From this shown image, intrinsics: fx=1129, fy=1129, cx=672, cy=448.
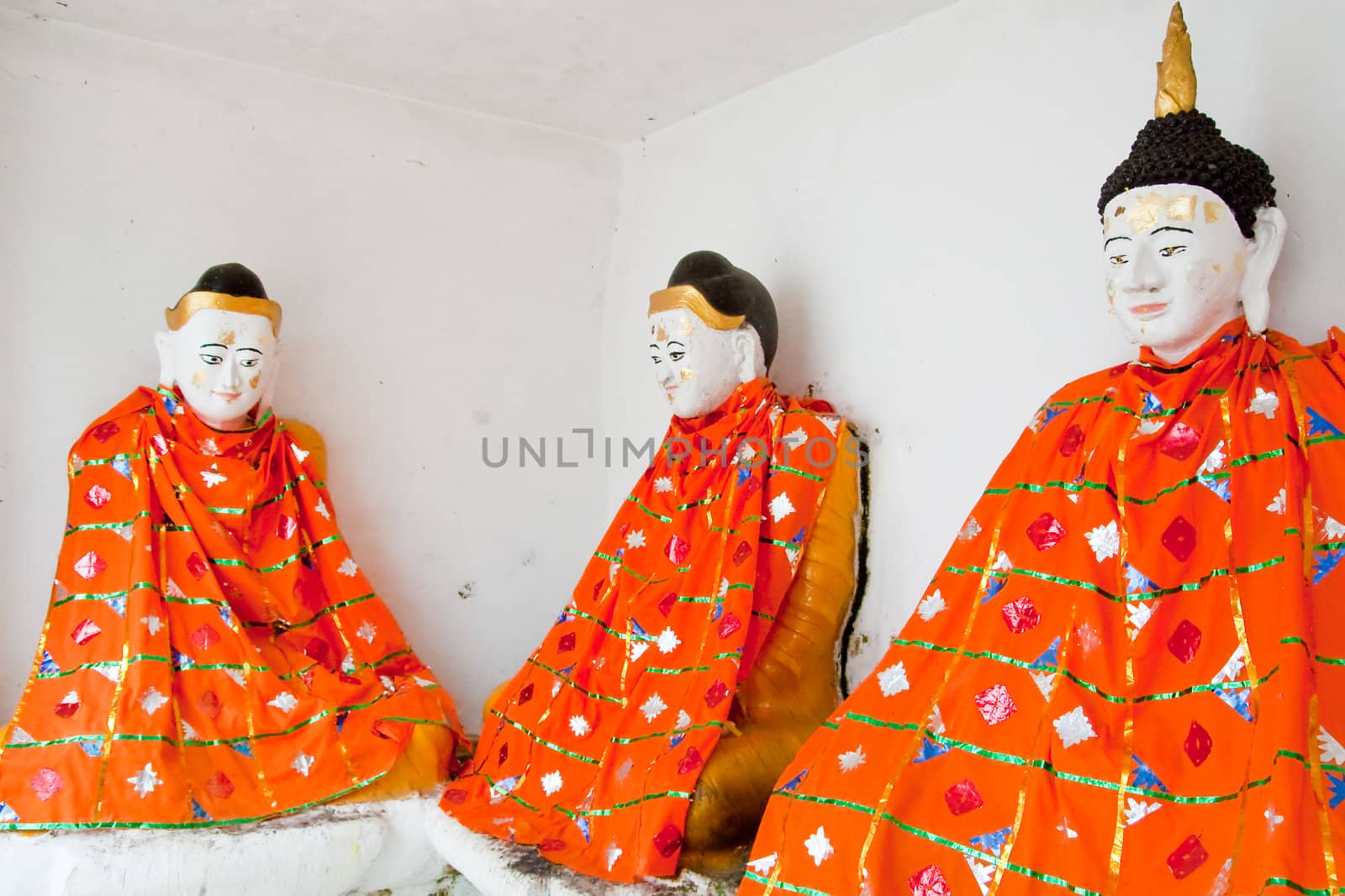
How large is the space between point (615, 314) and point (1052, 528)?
8.80 ft

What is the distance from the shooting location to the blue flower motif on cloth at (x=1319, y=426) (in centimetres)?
209

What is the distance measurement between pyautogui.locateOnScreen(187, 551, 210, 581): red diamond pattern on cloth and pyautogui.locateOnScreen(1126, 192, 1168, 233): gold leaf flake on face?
2640 mm

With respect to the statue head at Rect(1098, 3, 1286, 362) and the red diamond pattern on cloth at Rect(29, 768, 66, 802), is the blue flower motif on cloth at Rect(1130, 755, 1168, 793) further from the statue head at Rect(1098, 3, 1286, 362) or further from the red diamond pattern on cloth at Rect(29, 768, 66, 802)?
the red diamond pattern on cloth at Rect(29, 768, 66, 802)

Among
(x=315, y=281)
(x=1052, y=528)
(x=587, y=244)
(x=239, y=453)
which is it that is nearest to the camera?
(x=1052, y=528)

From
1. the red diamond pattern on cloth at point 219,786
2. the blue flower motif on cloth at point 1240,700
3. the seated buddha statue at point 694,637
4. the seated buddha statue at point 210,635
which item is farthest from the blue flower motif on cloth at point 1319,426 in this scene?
the red diamond pattern on cloth at point 219,786

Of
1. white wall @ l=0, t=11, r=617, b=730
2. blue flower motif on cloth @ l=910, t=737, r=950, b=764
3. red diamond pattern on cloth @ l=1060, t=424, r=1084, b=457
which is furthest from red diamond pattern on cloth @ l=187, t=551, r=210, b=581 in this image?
red diamond pattern on cloth @ l=1060, t=424, r=1084, b=457

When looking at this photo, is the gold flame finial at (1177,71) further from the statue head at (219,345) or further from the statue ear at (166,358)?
the statue ear at (166,358)

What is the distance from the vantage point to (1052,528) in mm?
2395

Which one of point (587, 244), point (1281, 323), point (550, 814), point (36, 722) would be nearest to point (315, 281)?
point (587, 244)

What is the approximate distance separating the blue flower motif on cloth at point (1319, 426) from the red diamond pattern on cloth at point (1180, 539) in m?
0.28

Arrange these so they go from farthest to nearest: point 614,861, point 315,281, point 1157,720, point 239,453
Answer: point 315,281 → point 239,453 → point 614,861 → point 1157,720

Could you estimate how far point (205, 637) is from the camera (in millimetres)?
3225

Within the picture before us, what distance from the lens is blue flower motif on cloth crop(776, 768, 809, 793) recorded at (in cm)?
235

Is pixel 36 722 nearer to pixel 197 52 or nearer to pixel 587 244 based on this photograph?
pixel 197 52
